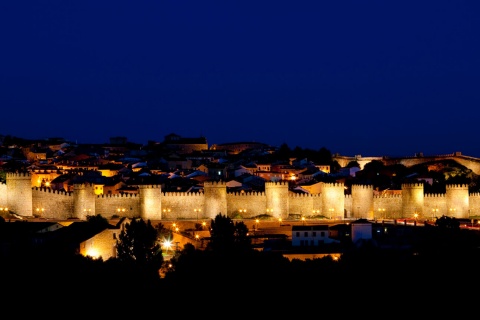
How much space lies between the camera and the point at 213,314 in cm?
1970

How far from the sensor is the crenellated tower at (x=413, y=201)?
35.5 metres

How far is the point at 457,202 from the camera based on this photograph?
35844 millimetres

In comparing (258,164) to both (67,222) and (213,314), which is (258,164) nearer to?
(67,222)

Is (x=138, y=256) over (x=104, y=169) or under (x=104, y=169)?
under

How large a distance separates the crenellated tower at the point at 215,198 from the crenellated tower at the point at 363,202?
510 centimetres

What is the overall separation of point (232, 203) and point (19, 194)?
25.1 feet

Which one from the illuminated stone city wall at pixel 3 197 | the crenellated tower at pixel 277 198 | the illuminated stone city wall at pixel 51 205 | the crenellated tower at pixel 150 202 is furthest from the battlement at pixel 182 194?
the illuminated stone city wall at pixel 3 197

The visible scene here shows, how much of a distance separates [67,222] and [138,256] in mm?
7277

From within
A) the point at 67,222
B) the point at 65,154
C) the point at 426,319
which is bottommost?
the point at 426,319

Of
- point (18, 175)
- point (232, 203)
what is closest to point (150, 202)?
point (232, 203)

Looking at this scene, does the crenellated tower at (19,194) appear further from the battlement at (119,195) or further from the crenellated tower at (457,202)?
the crenellated tower at (457,202)

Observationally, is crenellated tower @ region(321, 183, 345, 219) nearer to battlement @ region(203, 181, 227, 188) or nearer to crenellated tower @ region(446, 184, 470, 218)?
battlement @ region(203, 181, 227, 188)

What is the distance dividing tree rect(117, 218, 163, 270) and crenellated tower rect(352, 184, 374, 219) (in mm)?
10905

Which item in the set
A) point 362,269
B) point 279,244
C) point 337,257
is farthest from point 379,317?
point 279,244
